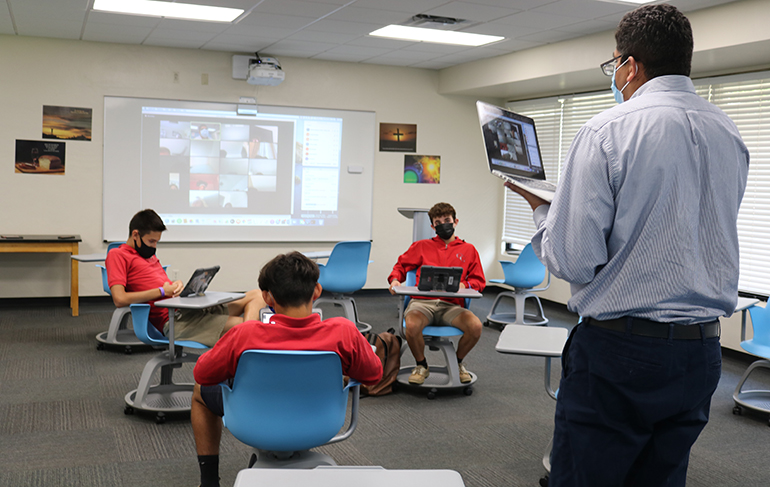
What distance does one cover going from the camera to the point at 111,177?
268 inches

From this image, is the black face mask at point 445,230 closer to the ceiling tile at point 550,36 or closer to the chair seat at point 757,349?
the chair seat at point 757,349

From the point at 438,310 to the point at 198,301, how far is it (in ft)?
5.37

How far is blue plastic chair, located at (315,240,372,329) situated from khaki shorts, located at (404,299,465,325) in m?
1.32

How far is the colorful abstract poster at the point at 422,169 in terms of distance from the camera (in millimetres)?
8023

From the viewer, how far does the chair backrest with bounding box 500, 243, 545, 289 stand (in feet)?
20.8

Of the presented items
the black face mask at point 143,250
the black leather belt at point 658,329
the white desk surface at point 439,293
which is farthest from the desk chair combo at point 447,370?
the black leather belt at point 658,329

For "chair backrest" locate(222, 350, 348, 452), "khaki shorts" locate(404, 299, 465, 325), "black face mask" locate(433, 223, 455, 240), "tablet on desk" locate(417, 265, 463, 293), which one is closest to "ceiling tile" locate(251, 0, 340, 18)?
"black face mask" locate(433, 223, 455, 240)

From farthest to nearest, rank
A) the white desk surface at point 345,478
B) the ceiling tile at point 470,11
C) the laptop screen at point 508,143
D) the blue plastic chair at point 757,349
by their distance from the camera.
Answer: the ceiling tile at point 470,11 → the blue plastic chair at point 757,349 → the laptop screen at point 508,143 → the white desk surface at point 345,478

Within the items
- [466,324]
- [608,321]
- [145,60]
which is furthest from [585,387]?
[145,60]

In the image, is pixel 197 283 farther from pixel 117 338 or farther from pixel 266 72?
pixel 266 72

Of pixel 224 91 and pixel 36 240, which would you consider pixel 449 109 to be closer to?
pixel 224 91

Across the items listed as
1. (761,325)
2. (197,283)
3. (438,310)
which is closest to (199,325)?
(197,283)

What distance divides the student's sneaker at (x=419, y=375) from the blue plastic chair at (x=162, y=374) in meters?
1.36

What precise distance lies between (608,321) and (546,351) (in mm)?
1100
